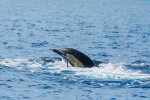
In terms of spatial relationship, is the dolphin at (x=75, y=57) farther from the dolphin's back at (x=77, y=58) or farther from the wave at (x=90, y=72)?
the wave at (x=90, y=72)

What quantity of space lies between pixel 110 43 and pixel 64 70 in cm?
1647

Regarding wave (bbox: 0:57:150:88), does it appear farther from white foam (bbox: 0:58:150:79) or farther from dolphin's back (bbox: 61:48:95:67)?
dolphin's back (bbox: 61:48:95:67)

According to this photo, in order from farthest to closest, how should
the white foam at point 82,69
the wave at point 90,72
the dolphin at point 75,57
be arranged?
the dolphin at point 75,57, the white foam at point 82,69, the wave at point 90,72

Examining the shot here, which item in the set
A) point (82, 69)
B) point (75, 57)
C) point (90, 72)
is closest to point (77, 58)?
point (75, 57)

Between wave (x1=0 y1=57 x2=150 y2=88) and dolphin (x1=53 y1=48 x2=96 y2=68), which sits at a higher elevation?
dolphin (x1=53 y1=48 x2=96 y2=68)

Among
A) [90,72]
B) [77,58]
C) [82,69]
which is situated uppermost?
[77,58]

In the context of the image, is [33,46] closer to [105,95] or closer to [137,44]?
[137,44]

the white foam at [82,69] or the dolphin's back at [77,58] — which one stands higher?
the dolphin's back at [77,58]

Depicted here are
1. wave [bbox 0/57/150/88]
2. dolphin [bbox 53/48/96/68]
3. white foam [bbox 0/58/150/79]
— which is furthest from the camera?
dolphin [bbox 53/48/96/68]

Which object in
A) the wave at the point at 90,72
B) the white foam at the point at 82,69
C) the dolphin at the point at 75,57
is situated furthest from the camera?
the dolphin at the point at 75,57

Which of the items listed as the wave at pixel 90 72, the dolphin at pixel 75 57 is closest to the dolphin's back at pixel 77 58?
the dolphin at pixel 75 57

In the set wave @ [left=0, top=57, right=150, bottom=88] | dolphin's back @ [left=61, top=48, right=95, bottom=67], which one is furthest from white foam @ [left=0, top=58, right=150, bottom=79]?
dolphin's back @ [left=61, top=48, right=95, bottom=67]

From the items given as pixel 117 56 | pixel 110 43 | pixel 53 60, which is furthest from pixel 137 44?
pixel 53 60

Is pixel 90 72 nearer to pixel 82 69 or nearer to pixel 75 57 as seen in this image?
pixel 82 69
